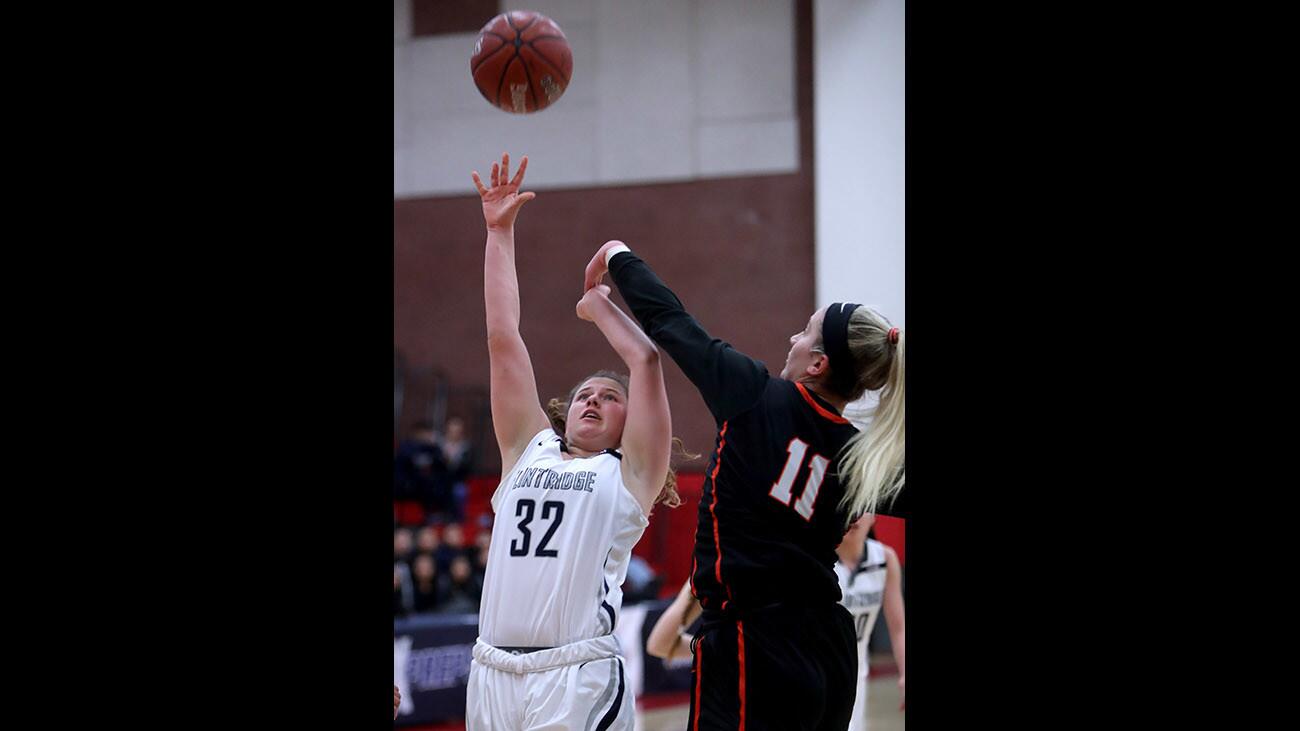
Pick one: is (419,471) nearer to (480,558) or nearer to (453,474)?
(453,474)

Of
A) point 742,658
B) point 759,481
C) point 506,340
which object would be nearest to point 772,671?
point 742,658

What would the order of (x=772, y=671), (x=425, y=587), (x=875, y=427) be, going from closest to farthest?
(x=772, y=671) < (x=875, y=427) < (x=425, y=587)

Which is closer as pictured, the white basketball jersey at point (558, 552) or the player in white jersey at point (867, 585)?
the white basketball jersey at point (558, 552)

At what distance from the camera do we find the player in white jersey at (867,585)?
16.1ft

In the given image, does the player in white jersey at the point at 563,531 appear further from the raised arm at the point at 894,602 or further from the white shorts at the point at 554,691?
the raised arm at the point at 894,602

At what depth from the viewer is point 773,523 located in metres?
2.89

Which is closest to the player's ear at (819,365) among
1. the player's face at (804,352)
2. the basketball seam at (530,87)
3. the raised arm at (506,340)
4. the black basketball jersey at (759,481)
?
the player's face at (804,352)

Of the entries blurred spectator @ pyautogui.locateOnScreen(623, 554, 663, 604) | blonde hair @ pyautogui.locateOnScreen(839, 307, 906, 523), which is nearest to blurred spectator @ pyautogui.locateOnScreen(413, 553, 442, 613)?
blurred spectator @ pyautogui.locateOnScreen(623, 554, 663, 604)

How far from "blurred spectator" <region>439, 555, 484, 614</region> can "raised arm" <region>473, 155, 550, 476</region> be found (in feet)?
18.2

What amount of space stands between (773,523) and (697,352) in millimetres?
470

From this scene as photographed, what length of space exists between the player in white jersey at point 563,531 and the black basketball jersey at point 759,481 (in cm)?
31

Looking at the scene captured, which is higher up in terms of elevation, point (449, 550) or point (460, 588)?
point (449, 550)
